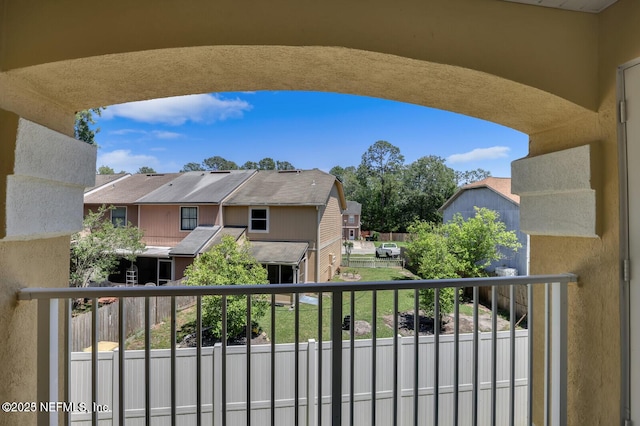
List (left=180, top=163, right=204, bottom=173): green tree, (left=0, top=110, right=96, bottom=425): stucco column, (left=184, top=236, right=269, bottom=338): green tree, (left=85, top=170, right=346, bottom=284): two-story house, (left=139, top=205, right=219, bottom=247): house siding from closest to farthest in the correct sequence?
(left=0, top=110, right=96, bottom=425): stucco column → (left=184, top=236, right=269, bottom=338): green tree → (left=85, top=170, right=346, bottom=284): two-story house → (left=139, top=205, right=219, bottom=247): house siding → (left=180, top=163, right=204, bottom=173): green tree

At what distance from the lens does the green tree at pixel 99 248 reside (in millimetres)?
6090

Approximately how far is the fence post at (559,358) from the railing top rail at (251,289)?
11 centimetres

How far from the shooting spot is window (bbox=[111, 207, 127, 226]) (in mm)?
7383

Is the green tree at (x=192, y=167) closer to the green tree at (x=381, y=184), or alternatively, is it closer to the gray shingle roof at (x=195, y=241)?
the gray shingle roof at (x=195, y=241)

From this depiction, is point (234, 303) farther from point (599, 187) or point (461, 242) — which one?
point (599, 187)

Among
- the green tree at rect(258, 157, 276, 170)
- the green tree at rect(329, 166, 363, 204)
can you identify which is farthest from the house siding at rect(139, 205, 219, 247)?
the green tree at rect(329, 166, 363, 204)

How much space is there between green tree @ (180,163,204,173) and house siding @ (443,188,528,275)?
6.89m

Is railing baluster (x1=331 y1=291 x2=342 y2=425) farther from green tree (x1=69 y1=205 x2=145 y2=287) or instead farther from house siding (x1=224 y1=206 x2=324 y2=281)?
house siding (x1=224 y1=206 x2=324 y2=281)

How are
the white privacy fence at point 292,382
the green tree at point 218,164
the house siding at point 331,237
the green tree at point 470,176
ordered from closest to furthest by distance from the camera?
the white privacy fence at point 292,382 < the green tree at point 470,176 < the house siding at point 331,237 < the green tree at point 218,164

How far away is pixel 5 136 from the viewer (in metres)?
1.01

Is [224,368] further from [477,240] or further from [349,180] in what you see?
[349,180]

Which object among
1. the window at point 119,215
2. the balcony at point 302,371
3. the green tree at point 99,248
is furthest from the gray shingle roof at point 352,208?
the balcony at point 302,371

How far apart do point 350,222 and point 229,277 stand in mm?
5678

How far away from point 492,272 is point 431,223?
1.39 meters
